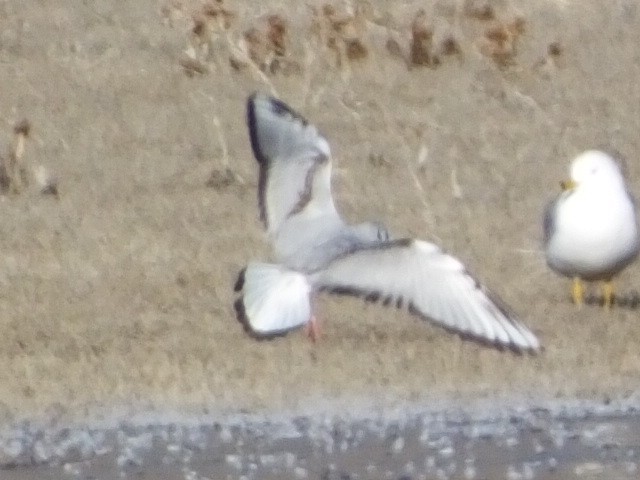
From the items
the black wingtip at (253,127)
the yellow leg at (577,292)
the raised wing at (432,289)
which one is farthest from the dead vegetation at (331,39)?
the raised wing at (432,289)

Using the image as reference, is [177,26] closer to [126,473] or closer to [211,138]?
[211,138]

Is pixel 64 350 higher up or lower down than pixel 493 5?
lower down

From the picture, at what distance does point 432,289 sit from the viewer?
6719 mm

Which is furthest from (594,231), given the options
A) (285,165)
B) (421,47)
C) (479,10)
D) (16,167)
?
(479,10)

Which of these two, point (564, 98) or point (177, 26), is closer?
point (564, 98)

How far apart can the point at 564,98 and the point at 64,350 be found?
4373mm

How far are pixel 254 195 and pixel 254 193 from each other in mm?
26

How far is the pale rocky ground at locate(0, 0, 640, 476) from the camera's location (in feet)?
24.7

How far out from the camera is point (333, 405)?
732 centimetres

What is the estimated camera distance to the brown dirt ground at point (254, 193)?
24.8 feet

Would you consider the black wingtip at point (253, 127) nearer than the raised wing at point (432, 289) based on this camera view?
No

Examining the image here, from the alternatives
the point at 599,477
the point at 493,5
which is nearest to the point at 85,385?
the point at 599,477

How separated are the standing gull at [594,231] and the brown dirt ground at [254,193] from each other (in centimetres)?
17

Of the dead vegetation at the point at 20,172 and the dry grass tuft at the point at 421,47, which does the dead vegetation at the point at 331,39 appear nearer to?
the dry grass tuft at the point at 421,47
